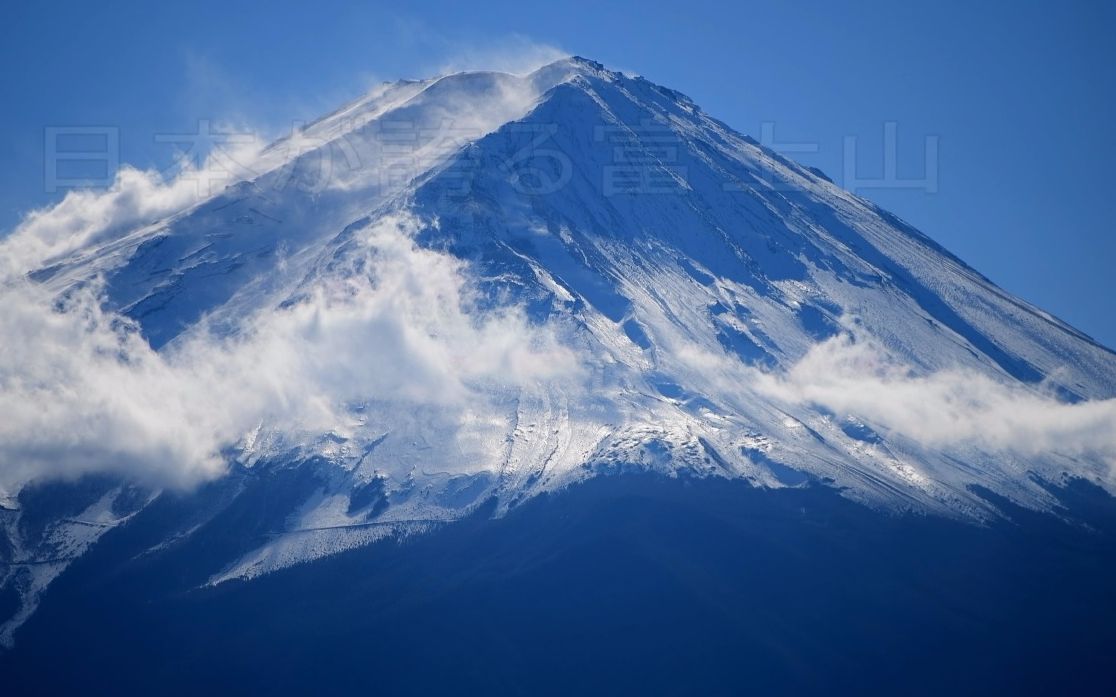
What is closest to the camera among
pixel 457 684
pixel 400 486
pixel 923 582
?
pixel 457 684

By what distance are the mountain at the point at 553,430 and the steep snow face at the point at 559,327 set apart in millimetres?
406

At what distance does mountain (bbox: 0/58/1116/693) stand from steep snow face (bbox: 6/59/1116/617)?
0.41 m

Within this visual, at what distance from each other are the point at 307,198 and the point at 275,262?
46.5ft

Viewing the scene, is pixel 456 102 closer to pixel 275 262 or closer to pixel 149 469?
pixel 275 262

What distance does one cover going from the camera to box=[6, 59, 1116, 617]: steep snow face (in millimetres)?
126250

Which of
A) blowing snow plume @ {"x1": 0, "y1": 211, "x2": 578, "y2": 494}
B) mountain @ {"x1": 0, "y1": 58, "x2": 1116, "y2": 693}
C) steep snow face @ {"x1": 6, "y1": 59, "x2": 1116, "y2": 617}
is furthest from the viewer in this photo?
blowing snow plume @ {"x1": 0, "y1": 211, "x2": 578, "y2": 494}

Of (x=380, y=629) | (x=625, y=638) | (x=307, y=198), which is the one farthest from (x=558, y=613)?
(x=307, y=198)

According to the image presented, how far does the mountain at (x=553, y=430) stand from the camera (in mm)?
110375

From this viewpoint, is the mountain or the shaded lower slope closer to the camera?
the shaded lower slope

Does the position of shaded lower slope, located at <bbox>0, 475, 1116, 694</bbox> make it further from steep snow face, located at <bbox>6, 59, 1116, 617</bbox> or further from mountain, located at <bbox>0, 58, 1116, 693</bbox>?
steep snow face, located at <bbox>6, 59, 1116, 617</bbox>

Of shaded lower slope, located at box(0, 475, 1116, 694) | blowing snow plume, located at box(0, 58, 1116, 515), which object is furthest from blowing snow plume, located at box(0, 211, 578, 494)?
shaded lower slope, located at box(0, 475, 1116, 694)

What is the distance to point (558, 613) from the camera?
4316 inches

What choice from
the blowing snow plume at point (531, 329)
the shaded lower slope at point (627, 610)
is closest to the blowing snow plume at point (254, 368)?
the blowing snow plume at point (531, 329)

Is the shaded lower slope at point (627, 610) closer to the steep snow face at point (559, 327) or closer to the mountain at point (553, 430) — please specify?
the mountain at point (553, 430)
